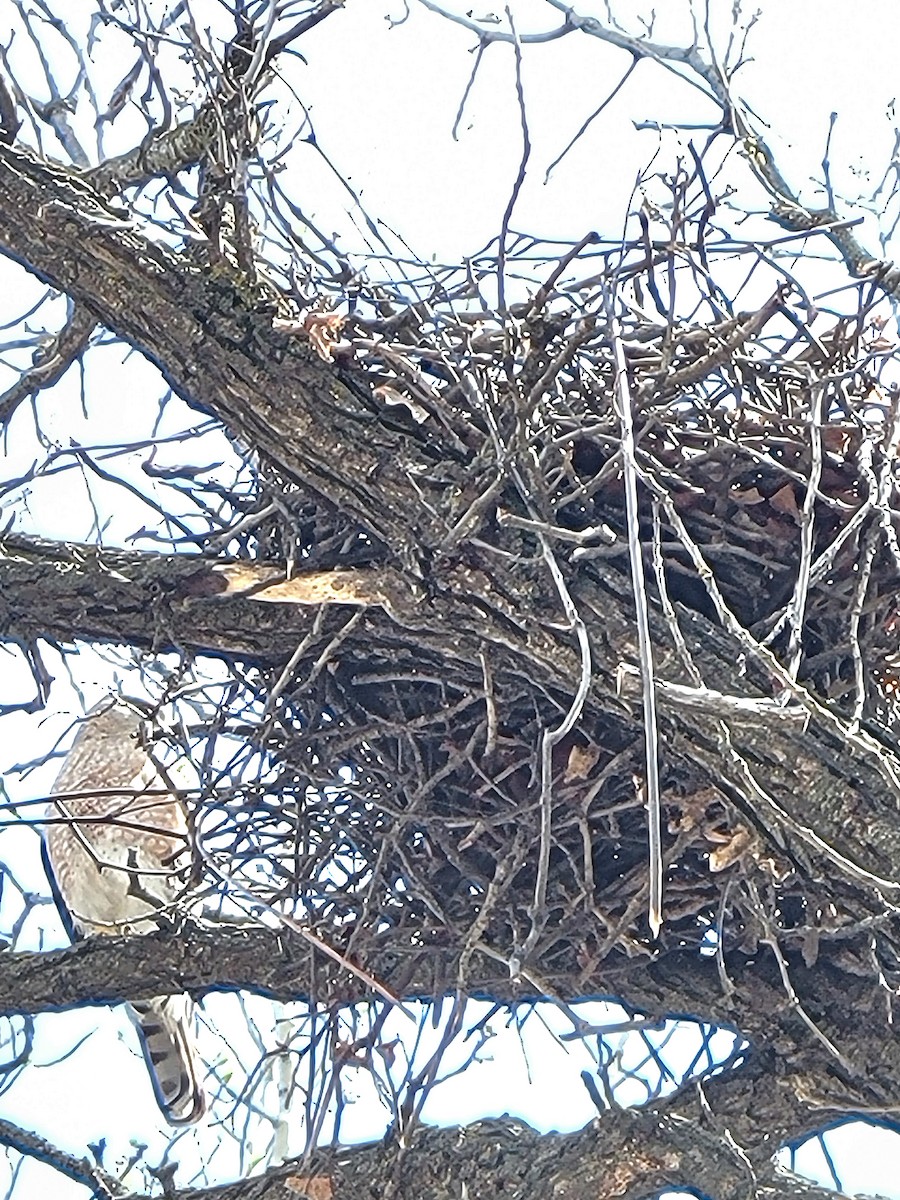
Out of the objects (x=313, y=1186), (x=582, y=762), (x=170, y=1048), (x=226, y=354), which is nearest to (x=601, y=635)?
(x=582, y=762)

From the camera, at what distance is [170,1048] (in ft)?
13.0

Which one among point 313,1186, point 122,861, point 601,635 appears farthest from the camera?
point 122,861

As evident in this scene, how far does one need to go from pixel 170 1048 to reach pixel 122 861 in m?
0.46

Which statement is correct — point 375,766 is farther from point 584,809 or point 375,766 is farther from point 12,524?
point 12,524

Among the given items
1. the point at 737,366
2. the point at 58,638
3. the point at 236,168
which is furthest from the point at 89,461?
the point at 737,366

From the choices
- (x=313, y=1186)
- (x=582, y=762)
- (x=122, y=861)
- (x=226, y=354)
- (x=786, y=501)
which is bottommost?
(x=313, y=1186)

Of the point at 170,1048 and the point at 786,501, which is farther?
the point at 170,1048

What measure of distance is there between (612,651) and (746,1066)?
751 mm

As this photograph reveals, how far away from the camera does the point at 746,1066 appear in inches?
102

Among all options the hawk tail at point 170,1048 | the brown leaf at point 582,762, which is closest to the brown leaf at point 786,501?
the brown leaf at point 582,762

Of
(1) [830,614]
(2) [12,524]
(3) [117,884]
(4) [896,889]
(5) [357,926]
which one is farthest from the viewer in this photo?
(3) [117,884]

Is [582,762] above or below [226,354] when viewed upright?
below

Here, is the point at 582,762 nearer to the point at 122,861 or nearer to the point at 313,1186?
the point at 313,1186

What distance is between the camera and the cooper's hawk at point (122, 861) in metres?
3.92
